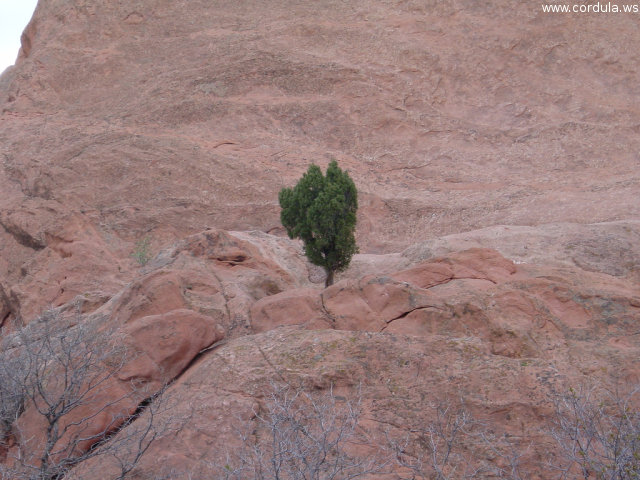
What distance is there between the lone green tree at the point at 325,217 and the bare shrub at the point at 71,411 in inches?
354

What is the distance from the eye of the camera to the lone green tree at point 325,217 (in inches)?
692

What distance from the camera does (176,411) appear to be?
26.5 feet

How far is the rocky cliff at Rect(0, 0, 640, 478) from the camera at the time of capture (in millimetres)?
8469

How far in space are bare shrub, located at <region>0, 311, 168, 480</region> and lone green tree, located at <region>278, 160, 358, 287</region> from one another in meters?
8.99

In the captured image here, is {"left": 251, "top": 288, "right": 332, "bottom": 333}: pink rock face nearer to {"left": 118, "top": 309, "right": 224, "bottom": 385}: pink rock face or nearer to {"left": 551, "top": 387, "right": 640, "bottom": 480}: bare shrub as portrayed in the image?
{"left": 118, "top": 309, "right": 224, "bottom": 385}: pink rock face

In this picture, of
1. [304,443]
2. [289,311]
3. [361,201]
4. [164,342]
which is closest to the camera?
[304,443]

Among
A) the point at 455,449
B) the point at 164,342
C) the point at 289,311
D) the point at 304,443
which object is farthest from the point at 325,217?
the point at 304,443

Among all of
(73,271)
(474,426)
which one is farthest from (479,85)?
(474,426)

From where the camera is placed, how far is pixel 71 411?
8320mm

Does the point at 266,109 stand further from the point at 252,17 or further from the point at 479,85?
the point at 479,85

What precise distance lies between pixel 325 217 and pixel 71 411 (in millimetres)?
10047

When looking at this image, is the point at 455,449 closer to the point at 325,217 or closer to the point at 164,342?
the point at 164,342

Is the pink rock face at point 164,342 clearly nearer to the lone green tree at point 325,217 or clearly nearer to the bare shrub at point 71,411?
the bare shrub at point 71,411

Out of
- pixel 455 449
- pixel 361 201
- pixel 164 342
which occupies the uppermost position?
pixel 164 342
